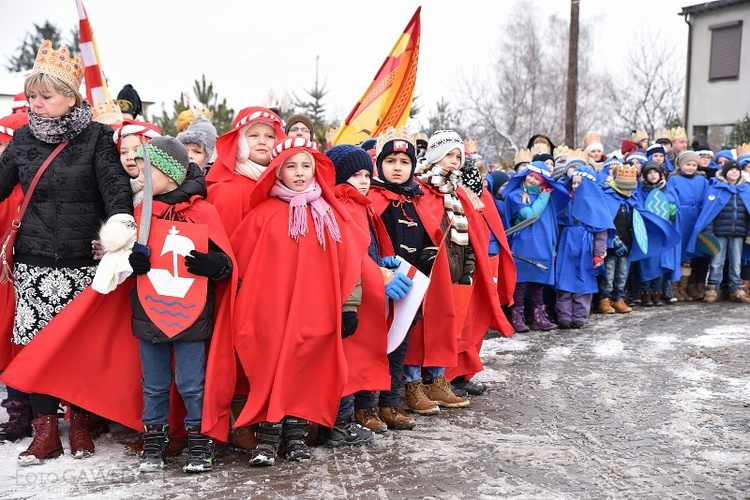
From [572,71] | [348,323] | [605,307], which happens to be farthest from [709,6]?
[348,323]

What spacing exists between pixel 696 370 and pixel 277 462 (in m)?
4.37

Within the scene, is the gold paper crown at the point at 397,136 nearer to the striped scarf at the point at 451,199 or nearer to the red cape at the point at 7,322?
the striped scarf at the point at 451,199

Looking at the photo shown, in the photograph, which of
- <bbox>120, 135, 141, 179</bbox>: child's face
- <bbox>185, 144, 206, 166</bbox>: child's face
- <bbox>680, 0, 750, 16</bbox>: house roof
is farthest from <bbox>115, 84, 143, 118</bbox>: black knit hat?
<bbox>680, 0, 750, 16</bbox>: house roof

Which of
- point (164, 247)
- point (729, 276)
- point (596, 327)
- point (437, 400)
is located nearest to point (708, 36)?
point (729, 276)

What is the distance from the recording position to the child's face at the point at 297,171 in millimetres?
4688

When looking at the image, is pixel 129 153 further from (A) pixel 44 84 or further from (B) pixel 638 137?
(B) pixel 638 137

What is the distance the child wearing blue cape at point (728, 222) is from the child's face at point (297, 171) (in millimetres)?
7810

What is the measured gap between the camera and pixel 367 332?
16.7 feet

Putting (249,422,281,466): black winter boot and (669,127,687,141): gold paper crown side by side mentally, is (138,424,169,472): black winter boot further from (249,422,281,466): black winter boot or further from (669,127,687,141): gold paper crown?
(669,127,687,141): gold paper crown

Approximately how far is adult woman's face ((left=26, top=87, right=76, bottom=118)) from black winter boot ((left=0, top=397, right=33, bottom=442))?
1.89m

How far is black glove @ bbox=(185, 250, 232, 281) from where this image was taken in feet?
14.2

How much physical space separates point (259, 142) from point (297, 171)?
511 millimetres

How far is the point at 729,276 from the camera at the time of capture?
1112 centimetres

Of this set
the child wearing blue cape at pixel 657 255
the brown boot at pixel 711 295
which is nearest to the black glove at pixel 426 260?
the child wearing blue cape at pixel 657 255
